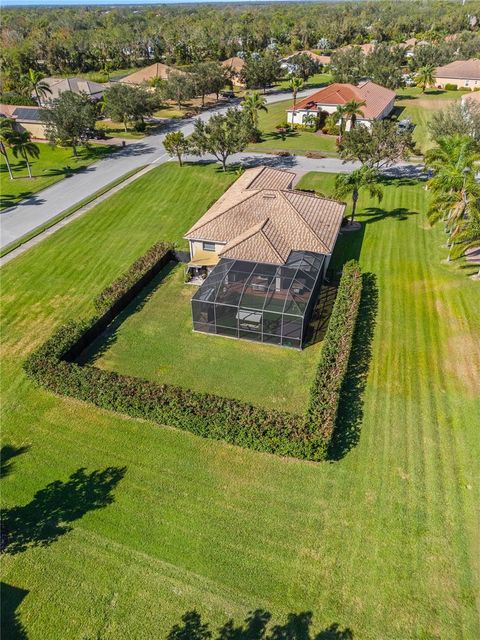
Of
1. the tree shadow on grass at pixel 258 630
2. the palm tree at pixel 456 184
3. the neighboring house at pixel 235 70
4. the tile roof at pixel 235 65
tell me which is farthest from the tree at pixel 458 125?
the tile roof at pixel 235 65

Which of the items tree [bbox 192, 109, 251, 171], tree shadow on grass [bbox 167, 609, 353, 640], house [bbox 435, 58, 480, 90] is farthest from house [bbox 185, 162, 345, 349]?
house [bbox 435, 58, 480, 90]

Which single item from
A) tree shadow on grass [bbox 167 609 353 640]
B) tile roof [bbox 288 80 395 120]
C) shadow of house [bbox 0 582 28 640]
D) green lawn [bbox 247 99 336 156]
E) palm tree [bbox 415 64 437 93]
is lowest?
tree shadow on grass [bbox 167 609 353 640]

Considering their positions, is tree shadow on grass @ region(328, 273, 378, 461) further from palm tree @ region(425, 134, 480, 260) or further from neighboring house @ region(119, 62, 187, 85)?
neighboring house @ region(119, 62, 187, 85)

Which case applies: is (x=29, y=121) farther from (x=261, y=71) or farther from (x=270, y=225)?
(x=270, y=225)

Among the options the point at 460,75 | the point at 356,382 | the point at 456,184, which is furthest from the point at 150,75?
the point at 356,382

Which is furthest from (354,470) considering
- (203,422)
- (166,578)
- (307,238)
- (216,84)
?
(216,84)
